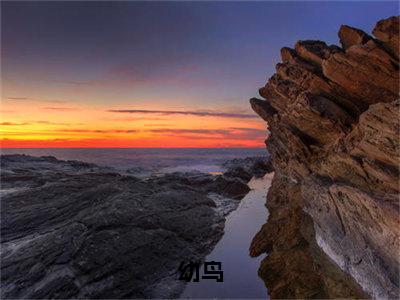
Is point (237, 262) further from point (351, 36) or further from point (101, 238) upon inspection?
point (351, 36)

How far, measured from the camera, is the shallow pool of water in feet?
46.9

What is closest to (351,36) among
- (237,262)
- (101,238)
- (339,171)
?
(339,171)

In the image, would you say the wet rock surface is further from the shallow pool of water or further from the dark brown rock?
the dark brown rock

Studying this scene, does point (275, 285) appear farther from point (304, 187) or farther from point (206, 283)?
point (304, 187)

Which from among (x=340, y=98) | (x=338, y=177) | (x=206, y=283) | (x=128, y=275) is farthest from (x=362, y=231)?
(x=128, y=275)

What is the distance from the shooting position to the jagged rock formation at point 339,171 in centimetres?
1195

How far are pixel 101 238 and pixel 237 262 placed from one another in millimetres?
7378

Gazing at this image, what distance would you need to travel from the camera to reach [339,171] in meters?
16.5

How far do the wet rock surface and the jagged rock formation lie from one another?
4.82 meters

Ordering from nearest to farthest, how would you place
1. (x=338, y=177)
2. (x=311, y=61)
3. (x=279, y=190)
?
(x=338, y=177)
(x=311, y=61)
(x=279, y=190)

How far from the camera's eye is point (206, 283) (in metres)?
15.2

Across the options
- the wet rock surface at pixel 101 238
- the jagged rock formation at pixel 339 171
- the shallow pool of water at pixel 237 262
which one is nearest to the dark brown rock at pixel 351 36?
the jagged rock formation at pixel 339 171

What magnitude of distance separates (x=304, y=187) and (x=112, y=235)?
12.1 meters

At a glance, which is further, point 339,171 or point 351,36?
point 351,36
